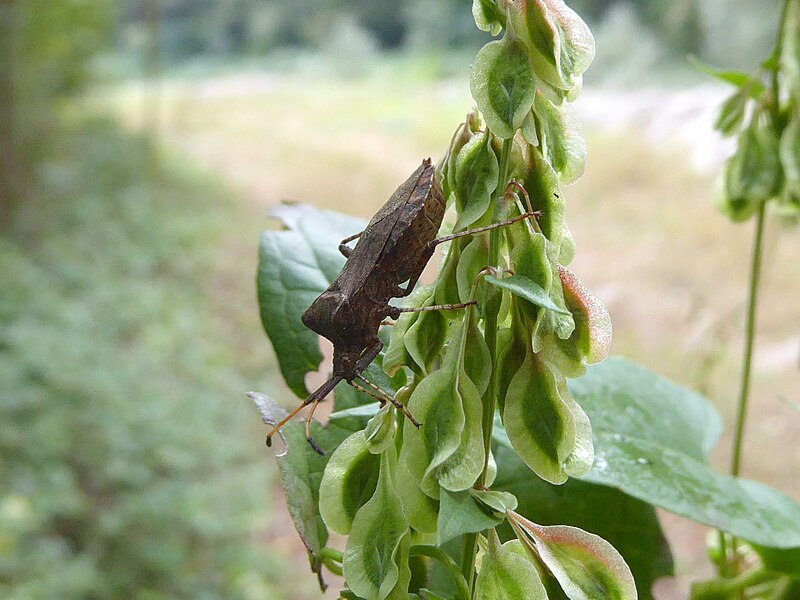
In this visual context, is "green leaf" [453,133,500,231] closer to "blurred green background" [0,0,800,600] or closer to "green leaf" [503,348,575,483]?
"green leaf" [503,348,575,483]

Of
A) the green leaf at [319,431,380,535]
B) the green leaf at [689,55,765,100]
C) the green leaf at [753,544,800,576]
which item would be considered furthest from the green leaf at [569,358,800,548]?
the green leaf at [689,55,765,100]

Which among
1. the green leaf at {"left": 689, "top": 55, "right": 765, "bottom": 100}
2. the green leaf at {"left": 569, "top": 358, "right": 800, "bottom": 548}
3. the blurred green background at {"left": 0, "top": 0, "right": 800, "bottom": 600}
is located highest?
the green leaf at {"left": 689, "top": 55, "right": 765, "bottom": 100}

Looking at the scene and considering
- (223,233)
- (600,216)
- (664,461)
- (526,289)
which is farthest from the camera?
(223,233)

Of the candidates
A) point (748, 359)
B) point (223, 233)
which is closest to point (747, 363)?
point (748, 359)

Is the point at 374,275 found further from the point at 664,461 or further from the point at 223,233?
the point at 223,233

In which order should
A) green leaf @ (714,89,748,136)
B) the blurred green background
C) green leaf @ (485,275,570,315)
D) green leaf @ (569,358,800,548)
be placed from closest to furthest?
green leaf @ (485,275,570,315) < green leaf @ (569,358,800,548) < green leaf @ (714,89,748,136) < the blurred green background
